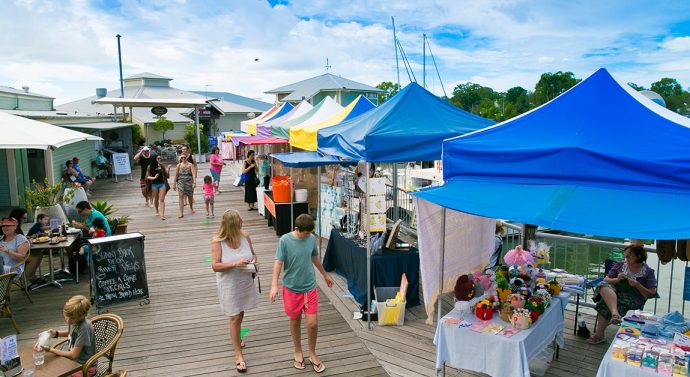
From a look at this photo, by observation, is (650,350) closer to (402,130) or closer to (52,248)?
(402,130)

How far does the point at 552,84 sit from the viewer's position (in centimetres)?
8031

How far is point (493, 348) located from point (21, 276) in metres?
6.53

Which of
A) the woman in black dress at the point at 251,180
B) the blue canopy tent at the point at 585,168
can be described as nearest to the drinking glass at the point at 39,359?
the blue canopy tent at the point at 585,168

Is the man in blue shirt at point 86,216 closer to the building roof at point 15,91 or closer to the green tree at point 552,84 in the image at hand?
the building roof at point 15,91

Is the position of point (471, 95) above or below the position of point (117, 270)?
above

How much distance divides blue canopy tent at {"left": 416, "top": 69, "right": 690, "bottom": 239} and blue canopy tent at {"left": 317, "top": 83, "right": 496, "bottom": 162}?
1.19 metres

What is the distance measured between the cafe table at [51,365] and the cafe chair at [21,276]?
2.92 meters

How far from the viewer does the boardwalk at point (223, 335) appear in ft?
16.1

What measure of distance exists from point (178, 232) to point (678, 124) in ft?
31.9

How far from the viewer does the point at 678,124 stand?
3.76m

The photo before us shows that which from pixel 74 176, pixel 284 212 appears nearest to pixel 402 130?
pixel 284 212

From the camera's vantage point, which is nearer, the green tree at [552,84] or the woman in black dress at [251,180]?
the woman in black dress at [251,180]

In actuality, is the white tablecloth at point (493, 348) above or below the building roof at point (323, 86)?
below

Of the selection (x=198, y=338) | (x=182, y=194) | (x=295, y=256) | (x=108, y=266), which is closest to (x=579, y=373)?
(x=295, y=256)
